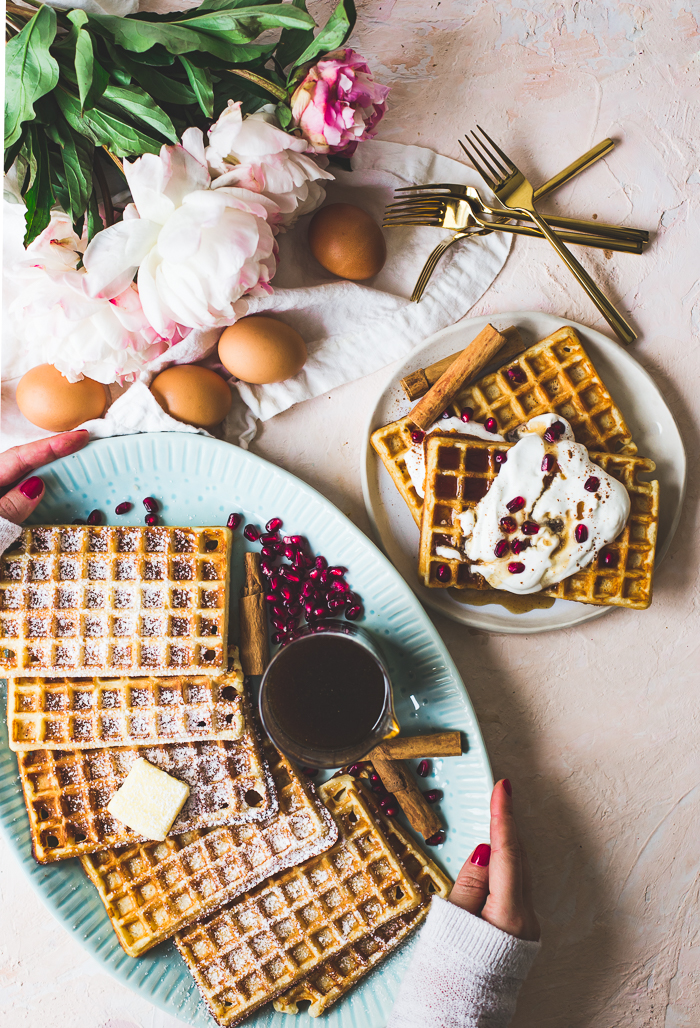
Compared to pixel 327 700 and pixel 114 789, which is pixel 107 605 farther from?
pixel 327 700

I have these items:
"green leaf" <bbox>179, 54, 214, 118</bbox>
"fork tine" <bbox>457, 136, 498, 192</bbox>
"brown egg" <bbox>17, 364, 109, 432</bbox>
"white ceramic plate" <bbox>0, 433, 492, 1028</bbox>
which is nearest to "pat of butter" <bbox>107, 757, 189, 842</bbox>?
"white ceramic plate" <bbox>0, 433, 492, 1028</bbox>

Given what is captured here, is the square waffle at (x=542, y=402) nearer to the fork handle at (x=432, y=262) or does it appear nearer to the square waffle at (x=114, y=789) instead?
the fork handle at (x=432, y=262)

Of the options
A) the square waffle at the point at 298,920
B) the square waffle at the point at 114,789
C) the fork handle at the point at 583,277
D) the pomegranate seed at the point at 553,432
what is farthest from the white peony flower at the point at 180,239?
the square waffle at the point at 298,920

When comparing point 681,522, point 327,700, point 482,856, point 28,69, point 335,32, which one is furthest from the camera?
point 681,522

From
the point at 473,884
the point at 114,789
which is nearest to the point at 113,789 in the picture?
the point at 114,789

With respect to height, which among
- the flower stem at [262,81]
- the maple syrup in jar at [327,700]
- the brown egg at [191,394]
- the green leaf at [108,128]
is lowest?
the maple syrup in jar at [327,700]
